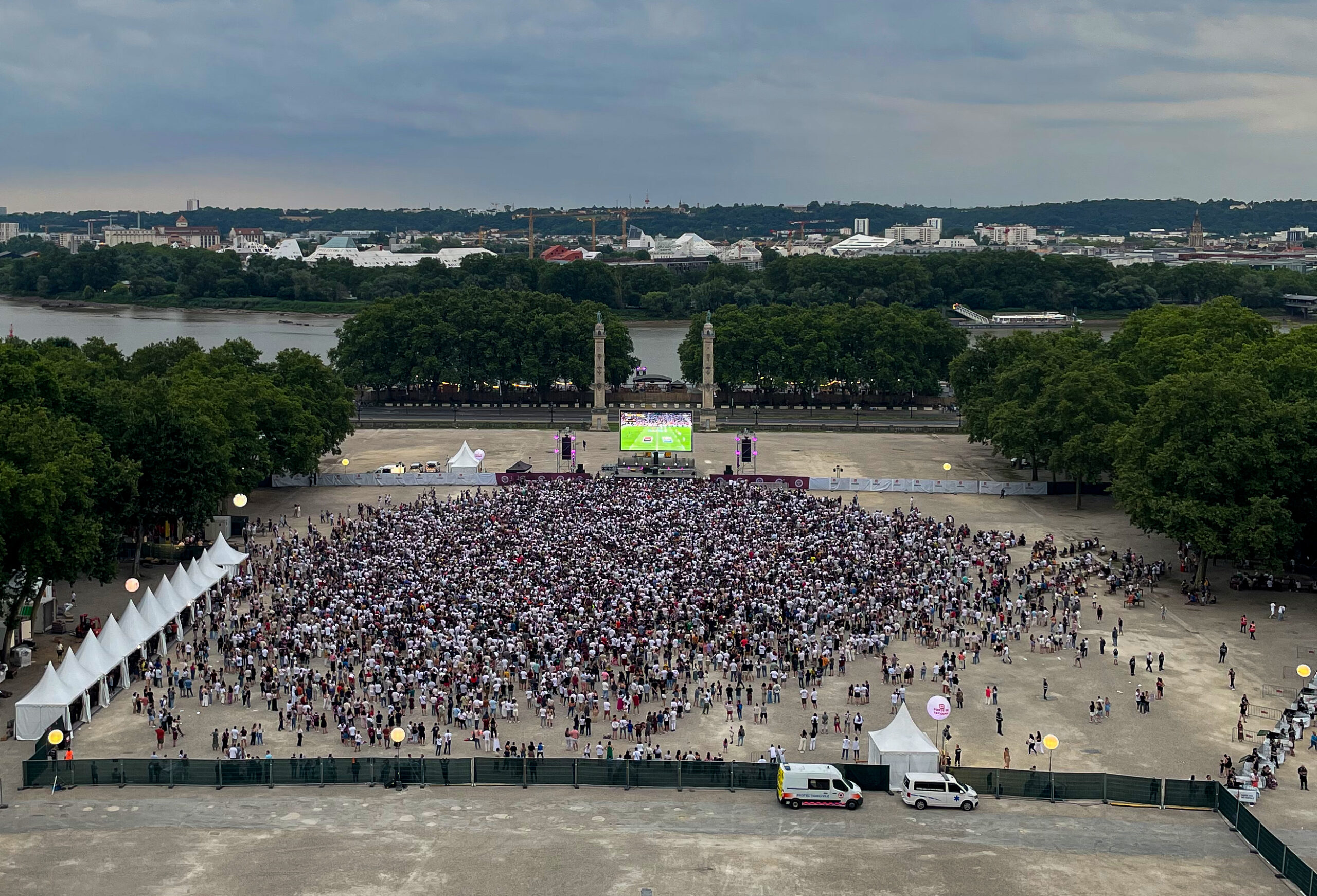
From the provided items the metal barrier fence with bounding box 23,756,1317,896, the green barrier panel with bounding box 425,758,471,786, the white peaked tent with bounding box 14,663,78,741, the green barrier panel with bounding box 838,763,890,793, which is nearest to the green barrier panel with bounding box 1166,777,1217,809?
the metal barrier fence with bounding box 23,756,1317,896

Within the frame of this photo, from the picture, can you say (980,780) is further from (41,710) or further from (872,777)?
(41,710)

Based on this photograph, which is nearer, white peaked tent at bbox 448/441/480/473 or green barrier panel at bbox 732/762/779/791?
green barrier panel at bbox 732/762/779/791

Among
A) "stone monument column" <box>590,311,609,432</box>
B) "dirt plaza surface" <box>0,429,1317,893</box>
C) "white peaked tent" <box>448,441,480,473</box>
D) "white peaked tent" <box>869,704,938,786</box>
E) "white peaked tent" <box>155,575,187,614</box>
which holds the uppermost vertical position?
"stone monument column" <box>590,311,609,432</box>

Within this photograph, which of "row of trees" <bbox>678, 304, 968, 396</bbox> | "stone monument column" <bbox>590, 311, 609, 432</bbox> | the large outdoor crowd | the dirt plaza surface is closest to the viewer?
the dirt plaza surface

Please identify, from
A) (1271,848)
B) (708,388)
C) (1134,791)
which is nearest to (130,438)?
(1134,791)

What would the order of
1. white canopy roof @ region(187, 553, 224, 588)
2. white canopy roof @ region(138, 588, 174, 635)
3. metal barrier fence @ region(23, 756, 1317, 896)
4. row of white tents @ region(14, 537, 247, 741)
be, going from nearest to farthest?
metal barrier fence @ region(23, 756, 1317, 896) → row of white tents @ region(14, 537, 247, 741) → white canopy roof @ region(138, 588, 174, 635) → white canopy roof @ region(187, 553, 224, 588)

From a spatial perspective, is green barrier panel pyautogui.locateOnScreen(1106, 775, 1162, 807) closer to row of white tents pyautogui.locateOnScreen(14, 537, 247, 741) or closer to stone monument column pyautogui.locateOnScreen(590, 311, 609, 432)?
row of white tents pyautogui.locateOnScreen(14, 537, 247, 741)

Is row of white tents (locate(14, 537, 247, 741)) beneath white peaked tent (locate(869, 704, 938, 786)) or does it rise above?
above

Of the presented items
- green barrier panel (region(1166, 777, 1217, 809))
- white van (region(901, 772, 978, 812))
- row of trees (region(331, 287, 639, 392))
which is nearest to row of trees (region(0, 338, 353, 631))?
row of trees (region(331, 287, 639, 392))
